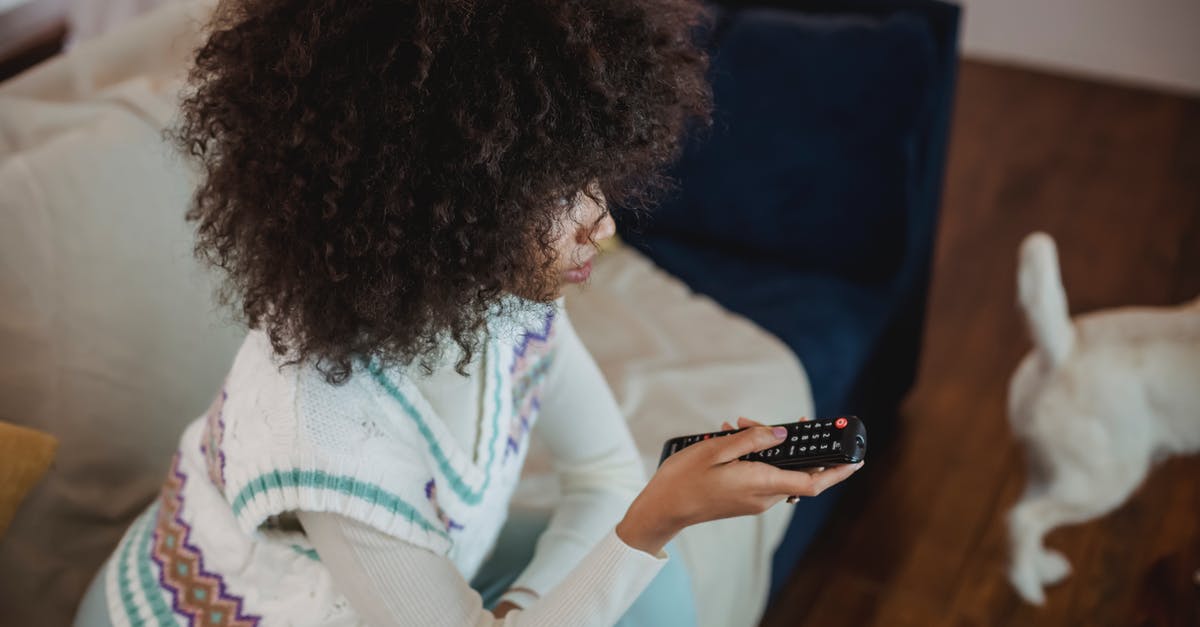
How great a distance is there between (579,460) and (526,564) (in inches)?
5.1

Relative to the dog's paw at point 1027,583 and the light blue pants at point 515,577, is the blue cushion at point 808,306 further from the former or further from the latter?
the light blue pants at point 515,577

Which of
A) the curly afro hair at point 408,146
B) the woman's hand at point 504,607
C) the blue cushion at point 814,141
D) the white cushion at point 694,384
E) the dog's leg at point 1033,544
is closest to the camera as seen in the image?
the curly afro hair at point 408,146

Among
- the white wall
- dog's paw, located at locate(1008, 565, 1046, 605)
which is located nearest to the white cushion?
dog's paw, located at locate(1008, 565, 1046, 605)

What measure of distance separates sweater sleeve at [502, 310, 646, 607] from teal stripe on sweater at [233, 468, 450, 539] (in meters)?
0.25

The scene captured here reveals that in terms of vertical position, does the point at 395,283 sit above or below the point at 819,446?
above

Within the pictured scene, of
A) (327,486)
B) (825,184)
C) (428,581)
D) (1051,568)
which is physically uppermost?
(327,486)

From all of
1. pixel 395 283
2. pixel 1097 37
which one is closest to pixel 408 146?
pixel 395 283

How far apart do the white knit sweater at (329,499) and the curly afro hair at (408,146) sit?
0.05 m

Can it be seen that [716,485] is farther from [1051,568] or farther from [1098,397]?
[1051,568]

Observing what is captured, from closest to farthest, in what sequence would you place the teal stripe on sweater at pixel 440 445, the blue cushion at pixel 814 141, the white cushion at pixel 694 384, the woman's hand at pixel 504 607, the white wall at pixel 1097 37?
the teal stripe on sweater at pixel 440 445
the woman's hand at pixel 504 607
the white cushion at pixel 694 384
the blue cushion at pixel 814 141
the white wall at pixel 1097 37

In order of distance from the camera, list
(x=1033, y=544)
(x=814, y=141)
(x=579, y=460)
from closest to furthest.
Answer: (x=579, y=460)
(x=1033, y=544)
(x=814, y=141)

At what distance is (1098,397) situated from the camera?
4.66ft

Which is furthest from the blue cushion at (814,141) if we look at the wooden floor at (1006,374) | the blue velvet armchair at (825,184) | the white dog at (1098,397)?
the wooden floor at (1006,374)

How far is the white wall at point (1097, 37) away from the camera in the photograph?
2.71 meters
